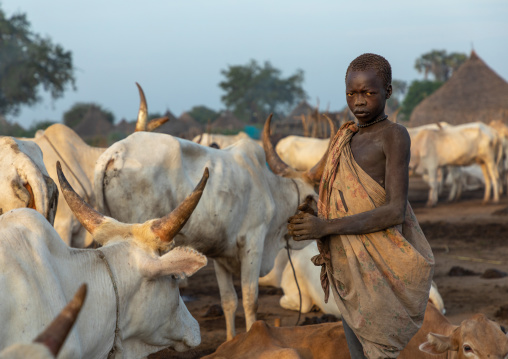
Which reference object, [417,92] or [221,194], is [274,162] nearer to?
[221,194]

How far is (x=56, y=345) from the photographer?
1.30 metres

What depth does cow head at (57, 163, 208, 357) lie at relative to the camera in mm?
2660

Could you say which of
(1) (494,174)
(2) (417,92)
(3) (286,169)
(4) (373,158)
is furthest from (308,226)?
(2) (417,92)

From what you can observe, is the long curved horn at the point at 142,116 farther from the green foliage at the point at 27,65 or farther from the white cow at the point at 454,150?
the green foliage at the point at 27,65

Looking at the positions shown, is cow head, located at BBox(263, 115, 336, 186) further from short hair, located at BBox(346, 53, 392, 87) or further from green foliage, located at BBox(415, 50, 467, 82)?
green foliage, located at BBox(415, 50, 467, 82)

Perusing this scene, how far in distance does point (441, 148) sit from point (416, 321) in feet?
45.2

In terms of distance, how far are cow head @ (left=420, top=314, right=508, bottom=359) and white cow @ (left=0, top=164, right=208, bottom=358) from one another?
1.44 metres

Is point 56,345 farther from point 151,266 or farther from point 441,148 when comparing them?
point 441,148

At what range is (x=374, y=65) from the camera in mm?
2582

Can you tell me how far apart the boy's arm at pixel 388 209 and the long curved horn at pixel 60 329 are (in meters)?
1.37

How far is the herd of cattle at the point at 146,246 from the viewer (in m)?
2.37

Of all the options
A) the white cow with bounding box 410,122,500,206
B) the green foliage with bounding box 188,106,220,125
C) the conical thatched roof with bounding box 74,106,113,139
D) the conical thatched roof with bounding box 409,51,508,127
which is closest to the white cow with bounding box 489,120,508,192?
the white cow with bounding box 410,122,500,206

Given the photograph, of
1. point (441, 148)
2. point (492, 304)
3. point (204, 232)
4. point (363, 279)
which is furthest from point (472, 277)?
point (441, 148)

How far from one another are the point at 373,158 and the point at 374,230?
32 cm
